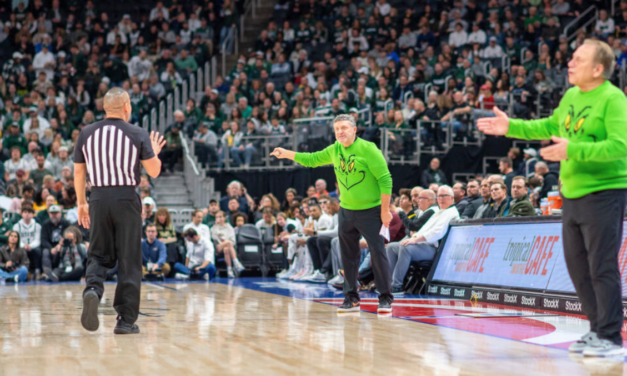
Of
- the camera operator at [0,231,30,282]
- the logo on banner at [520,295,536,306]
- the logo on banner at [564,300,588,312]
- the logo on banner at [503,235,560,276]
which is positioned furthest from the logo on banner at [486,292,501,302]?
the camera operator at [0,231,30,282]

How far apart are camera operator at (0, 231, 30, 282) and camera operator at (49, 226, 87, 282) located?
0.50 meters

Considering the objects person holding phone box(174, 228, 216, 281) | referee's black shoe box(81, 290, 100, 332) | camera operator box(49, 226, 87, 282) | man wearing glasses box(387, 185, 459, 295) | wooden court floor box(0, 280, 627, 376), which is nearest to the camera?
wooden court floor box(0, 280, 627, 376)

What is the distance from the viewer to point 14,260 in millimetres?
13219

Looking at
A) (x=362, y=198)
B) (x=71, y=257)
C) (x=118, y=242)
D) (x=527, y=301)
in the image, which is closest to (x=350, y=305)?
(x=362, y=198)

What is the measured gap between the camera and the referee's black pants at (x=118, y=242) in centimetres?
567

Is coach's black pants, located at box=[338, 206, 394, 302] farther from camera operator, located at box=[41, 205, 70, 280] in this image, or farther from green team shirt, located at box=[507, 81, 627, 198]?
camera operator, located at box=[41, 205, 70, 280]

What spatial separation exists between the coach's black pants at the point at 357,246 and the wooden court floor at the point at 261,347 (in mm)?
365

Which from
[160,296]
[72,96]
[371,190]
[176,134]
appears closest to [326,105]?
[176,134]

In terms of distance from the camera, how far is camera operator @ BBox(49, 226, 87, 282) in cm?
1335

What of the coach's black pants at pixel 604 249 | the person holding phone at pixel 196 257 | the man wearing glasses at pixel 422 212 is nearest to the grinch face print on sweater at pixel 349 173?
the coach's black pants at pixel 604 249

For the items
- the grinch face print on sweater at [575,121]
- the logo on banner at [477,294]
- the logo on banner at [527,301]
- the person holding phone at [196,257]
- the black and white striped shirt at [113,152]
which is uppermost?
the grinch face print on sweater at [575,121]

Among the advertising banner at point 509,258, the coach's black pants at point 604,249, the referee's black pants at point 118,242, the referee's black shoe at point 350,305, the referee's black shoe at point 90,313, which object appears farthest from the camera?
the advertising banner at point 509,258

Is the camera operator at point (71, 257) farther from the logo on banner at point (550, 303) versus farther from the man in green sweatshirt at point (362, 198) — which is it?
the logo on banner at point (550, 303)

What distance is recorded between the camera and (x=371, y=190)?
7238 mm
